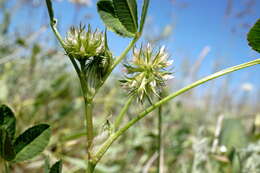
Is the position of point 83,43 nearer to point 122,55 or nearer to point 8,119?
point 122,55

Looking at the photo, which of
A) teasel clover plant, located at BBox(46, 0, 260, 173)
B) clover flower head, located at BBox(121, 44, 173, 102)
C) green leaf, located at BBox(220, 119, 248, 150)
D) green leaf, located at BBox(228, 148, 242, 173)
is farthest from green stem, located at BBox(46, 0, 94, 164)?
green leaf, located at BBox(220, 119, 248, 150)

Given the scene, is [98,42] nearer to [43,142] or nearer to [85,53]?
[85,53]

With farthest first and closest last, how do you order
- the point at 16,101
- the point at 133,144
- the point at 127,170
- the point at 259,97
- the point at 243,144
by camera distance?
the point at 259,97 < the point at 16,101 < the point at 133,144 < the point at 127,170 < the point at 243,144

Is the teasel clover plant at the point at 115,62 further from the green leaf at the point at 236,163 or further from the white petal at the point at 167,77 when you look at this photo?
the green leaf at the point at 236,163

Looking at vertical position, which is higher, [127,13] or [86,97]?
[127,13]

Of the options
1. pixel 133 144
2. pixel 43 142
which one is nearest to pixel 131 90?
pixel 43 142

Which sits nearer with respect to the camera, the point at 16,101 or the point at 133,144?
the point at 133,144

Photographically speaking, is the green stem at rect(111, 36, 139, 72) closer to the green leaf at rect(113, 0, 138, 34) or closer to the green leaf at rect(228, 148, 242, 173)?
the green leaf at rect(113, 0, 138, 34)

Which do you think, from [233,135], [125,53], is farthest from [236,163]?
[125,53]
